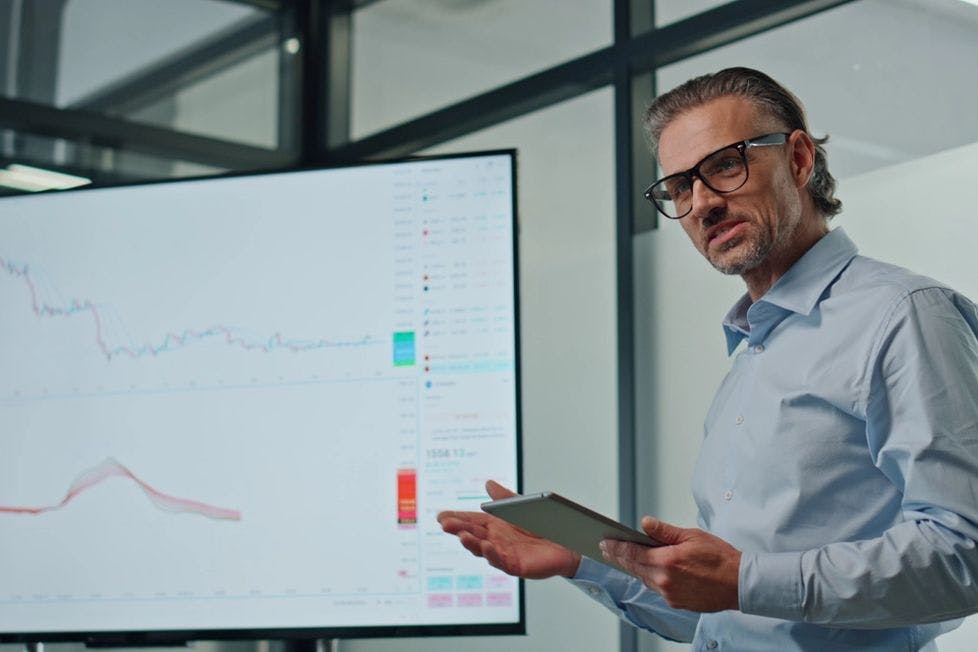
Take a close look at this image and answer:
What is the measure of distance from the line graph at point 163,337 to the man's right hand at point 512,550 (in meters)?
0.82

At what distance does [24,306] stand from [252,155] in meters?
1.33

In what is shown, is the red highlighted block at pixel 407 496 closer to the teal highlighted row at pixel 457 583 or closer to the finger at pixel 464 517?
the teal highlighted row at pixel 457 583

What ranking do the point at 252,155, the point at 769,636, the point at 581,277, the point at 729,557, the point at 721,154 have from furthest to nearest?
1. the point at 252,155
2. the point at 581,277
3. the point at 721,154
4. the point at 769,636
5. the point at 729,557

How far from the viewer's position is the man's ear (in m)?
1.89

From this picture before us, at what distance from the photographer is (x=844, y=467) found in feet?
5.35

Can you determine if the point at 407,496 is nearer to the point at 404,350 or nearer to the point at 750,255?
the point at 404,350

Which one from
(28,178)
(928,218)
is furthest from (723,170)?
(28,178)

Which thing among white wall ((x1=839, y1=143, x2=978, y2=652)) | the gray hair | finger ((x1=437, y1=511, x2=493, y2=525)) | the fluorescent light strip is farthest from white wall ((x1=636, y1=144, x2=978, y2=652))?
the fluorescent light strip

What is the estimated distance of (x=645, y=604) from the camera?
197cm

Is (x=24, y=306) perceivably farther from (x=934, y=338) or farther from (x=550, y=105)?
(x=934, y=338)

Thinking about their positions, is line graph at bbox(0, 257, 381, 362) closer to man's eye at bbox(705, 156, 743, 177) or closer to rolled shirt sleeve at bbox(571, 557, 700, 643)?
rolled shirt sleeve at bbox(571, 557, 700, 643)

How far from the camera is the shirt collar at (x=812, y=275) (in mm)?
1776

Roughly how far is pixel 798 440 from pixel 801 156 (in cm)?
48

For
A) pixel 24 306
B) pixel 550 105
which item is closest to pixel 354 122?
pixel 550 105
